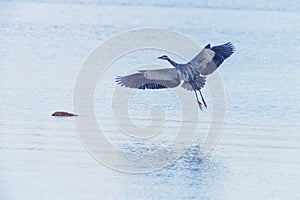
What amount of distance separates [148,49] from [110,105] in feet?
11.7

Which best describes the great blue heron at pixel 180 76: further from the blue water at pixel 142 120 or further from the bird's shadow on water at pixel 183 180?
the bird's shadow on water at pixel 183 180

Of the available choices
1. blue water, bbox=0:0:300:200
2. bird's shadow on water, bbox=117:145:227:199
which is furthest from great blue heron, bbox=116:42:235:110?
bird's shadow on water, bbox=117:145:227:199

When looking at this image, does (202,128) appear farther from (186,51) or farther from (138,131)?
(186,51)

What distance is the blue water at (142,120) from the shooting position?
5.81m

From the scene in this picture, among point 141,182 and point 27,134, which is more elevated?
point 27,134

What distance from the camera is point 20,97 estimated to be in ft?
27.2

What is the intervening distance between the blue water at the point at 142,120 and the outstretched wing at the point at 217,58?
33cm

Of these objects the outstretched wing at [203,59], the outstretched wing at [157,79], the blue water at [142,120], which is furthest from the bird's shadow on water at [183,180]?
the outstretched wing at [203,59]

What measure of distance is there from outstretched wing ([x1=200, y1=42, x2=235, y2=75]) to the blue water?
1.10ft

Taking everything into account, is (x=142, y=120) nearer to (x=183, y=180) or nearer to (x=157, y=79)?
(x=157, y=79)

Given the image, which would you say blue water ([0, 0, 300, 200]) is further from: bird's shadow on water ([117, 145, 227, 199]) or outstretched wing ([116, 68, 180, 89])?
outstretched wing ([116, 68, 180, 89])

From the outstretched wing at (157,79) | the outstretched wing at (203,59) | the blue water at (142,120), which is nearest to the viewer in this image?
the blue water at (142,120)

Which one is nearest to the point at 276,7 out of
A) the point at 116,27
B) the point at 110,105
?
the point at 116,27

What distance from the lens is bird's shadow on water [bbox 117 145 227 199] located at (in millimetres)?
5676
